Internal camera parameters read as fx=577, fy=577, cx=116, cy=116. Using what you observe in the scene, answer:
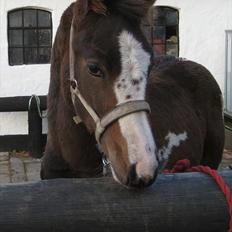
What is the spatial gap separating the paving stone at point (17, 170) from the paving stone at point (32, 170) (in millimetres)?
57

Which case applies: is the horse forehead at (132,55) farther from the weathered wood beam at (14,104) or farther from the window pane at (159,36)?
the window pane at (159,36)

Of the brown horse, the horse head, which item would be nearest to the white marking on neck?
the brown horse

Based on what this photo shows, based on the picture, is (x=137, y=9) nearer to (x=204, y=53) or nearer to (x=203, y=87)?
(x=203, y=87)

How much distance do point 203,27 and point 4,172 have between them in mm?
3360

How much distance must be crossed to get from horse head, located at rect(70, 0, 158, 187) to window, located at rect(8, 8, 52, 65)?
16.8ft

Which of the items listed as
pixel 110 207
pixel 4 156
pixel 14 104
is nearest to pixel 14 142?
pixel 4 156

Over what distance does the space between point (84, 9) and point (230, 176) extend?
1076 mm

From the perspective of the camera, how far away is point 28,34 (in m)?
7.76

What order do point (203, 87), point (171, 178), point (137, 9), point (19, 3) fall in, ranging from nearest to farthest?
1. point (171, 178)
2. point (137, 9)
3. point (203, 87)
4. point (19, 3)

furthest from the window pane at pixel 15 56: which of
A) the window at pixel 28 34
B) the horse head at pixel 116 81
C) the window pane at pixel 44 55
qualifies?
the horse head at pixel 116 81

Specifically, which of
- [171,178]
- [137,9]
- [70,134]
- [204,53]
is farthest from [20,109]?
[171,178]

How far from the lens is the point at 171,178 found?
1.90 metres

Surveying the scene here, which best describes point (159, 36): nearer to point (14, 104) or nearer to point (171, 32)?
point (171, 32)

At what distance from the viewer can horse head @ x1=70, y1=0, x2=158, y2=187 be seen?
2.11 m
